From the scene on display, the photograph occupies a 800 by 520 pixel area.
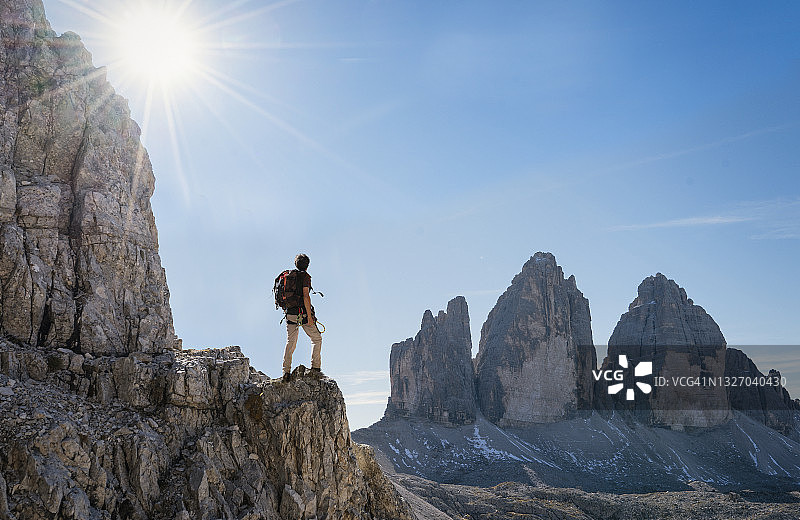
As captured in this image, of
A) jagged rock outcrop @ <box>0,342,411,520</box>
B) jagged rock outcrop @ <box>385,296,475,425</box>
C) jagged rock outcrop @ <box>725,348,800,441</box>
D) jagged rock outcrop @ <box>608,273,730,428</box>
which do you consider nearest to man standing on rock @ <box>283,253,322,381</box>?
jagged rock outcrop @ <box>0,342,411,520</box>

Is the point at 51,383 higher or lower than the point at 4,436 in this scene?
higher

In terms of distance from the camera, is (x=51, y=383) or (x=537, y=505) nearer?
(x=51, y=383)

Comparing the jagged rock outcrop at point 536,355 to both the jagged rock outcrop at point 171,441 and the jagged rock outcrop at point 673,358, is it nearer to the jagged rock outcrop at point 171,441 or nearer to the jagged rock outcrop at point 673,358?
the jagged rock outcrop at point 673,358

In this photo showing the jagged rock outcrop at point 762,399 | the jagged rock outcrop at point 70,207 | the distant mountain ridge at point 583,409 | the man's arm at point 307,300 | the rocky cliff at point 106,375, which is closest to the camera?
the rocky cliff at point 106,375

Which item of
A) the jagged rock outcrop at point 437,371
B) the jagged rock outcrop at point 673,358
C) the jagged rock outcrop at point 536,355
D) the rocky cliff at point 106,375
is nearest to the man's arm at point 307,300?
the rocky cliff at point 106,375

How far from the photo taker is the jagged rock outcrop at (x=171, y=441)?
20.0m

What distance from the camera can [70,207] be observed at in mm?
30062

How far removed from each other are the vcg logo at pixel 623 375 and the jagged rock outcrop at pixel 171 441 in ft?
550

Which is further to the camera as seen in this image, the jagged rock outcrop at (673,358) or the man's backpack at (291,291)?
the jagged rock outcrop at (673,358)

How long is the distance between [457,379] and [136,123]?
5469 inches

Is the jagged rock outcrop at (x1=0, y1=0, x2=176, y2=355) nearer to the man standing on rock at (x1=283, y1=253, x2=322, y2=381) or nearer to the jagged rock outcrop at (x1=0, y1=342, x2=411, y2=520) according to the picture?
the jagged rock outcrop at (x1=0, y1=342, x2=411, y2=520)

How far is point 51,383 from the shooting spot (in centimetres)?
2416

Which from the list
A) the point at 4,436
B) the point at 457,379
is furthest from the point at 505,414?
the point at 4,436

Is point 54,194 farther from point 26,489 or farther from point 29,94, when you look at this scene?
point 26,489
